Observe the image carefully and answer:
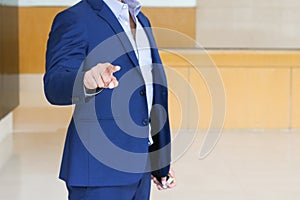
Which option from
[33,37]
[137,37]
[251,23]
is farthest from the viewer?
[33,37]

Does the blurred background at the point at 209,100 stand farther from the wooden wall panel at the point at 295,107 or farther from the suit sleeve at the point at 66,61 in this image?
the suit sleeve at the point at 66,61

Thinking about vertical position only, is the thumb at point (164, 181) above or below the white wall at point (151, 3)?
below

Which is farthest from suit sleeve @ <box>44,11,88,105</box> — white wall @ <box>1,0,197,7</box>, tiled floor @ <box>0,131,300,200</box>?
white wall @ <box>1,0,197,7</box>

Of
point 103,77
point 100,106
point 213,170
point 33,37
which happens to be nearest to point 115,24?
point 100,106

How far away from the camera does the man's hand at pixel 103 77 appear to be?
5.46 ft

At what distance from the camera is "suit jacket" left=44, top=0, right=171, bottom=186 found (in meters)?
1.90

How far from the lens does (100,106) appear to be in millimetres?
1968

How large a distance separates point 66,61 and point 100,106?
0.62ft

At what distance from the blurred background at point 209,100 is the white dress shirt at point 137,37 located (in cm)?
182

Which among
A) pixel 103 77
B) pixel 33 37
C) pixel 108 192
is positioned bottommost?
pixel 33 37

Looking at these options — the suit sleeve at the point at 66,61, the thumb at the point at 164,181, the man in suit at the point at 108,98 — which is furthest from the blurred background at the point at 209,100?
the suit sleeve at the point at 66,61

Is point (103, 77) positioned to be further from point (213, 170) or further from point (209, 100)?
point (209, 100)

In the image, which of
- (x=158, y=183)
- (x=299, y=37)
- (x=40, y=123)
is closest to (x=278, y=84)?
(x=299, y=37)

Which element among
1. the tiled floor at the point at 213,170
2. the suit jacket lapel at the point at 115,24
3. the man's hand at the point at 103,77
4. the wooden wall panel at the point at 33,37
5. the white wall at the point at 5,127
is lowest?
the tiled floor at the point at 213,170
